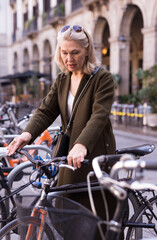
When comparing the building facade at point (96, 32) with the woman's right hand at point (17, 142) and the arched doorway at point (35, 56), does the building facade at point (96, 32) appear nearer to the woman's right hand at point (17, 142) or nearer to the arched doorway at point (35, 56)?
the arched doorway at point (35, 56)

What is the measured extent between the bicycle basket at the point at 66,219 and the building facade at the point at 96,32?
12631 millimetres

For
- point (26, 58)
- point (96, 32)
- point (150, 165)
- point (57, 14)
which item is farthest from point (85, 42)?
point (26, 58)

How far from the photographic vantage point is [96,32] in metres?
21.0

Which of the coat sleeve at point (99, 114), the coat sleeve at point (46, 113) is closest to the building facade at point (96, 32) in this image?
the coat sleeve at point (46, 113)

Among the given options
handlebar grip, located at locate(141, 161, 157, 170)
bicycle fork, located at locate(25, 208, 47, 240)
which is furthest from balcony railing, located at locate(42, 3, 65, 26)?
handlebar grip, located at locate(141, 161, 157, 170)

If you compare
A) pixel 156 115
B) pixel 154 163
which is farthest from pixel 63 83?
pixel 156 115

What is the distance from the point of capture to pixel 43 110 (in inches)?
99.1

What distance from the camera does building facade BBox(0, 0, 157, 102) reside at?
16.7 meters

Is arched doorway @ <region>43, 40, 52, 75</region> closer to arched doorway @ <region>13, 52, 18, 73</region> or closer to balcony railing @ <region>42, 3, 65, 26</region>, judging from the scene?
balcony railing @ <region>42, 3, 65, 26</region>

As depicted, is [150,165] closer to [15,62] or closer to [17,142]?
[17,142]

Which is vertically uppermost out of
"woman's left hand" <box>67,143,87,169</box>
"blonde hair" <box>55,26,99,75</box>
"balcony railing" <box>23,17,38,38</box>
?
"balcony railing" <box>23,17,38,38</box>

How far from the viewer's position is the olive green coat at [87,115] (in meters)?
2.16

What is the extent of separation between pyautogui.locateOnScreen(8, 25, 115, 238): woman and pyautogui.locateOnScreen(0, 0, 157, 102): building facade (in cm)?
1176

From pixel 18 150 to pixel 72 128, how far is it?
0.38 meters
